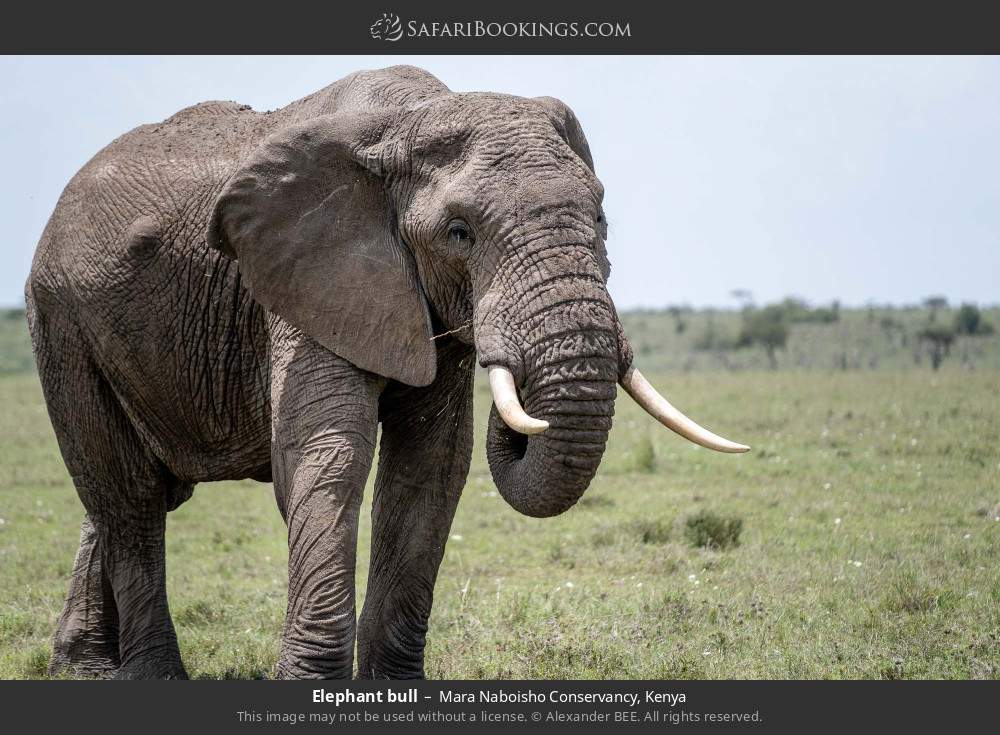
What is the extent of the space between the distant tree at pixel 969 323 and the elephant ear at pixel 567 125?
1373 inches

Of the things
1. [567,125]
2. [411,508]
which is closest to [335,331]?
[411,508]

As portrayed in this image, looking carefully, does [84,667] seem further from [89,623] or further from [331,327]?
[331,327]

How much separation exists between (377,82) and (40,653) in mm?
4220

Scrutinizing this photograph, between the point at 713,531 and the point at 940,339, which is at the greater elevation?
the point at 940,339

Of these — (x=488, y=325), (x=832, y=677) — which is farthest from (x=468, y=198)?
(x=832, y=677)

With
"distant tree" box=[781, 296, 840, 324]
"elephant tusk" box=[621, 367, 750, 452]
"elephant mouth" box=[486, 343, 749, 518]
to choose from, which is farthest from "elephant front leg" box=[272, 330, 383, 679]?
"distant tree" box=[781, 296, 840, 324]

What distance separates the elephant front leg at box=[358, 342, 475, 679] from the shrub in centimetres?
397

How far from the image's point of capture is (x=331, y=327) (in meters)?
6.31

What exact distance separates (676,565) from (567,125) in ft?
14.9

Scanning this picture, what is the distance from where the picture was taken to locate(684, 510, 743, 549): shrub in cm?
1066

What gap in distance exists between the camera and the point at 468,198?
5.90 metres

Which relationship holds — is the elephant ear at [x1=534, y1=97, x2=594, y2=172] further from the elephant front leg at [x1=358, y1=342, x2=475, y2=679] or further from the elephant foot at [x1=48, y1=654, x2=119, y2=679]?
the elephant foot at [x1=48, y1=654, x2=119, y2=679]

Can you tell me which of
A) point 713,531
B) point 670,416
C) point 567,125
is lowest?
point 713,531

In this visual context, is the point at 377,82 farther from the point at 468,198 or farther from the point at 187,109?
the point at 187,109
